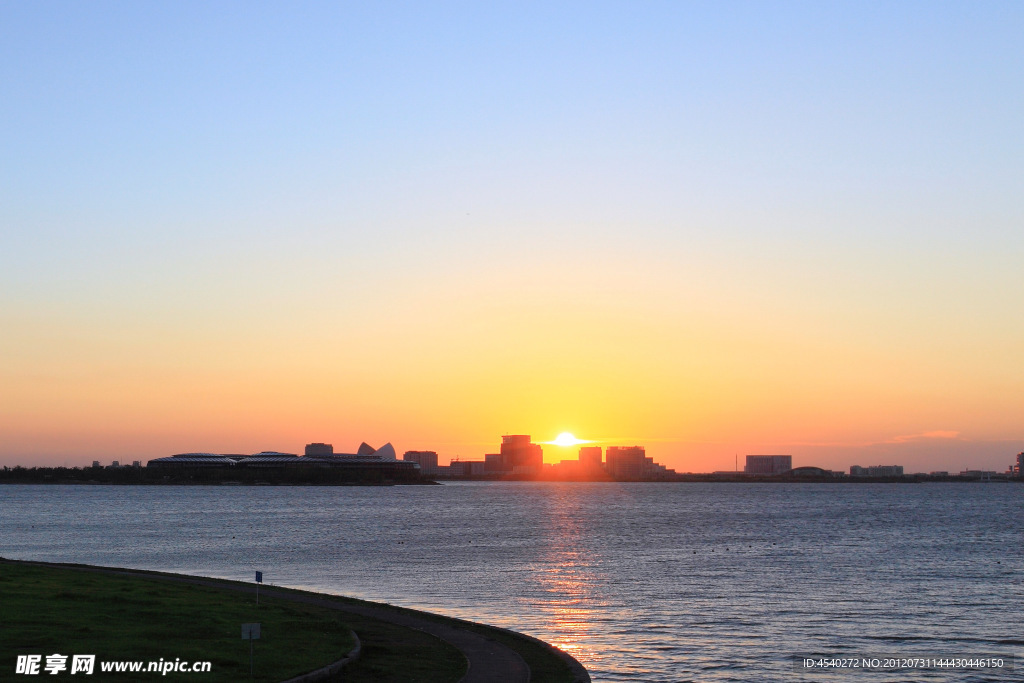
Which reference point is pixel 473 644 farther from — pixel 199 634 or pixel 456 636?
pixel 199 634

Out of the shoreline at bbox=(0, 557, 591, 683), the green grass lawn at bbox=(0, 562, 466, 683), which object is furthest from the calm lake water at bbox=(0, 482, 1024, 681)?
the green grass lawn at bbox=(0, 562, 466, 683)

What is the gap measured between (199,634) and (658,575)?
4102cm

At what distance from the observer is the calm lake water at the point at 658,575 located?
37.6 metres

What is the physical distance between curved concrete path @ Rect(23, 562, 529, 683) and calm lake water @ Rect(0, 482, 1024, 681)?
4.05 meters

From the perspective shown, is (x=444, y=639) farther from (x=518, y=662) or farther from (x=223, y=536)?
(x=223, y=536)

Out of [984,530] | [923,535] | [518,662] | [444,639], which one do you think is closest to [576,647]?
[444,639]

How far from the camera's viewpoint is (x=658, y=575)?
64500mm

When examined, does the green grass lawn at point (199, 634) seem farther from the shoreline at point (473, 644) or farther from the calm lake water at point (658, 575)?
the calm lake water at point (658, 575)

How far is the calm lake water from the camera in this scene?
37.6m

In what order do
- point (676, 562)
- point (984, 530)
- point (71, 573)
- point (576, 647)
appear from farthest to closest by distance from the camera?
point (984, 530) < point (676, 562) < point (71, 573) < point (576, 647)

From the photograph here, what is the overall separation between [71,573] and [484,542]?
5186 cm

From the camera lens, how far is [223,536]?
100375mm

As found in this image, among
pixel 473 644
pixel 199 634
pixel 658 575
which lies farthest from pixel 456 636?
pixel 658 575

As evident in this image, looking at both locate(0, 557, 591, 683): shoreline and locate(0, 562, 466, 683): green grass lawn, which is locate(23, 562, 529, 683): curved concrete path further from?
locate(0, 562, 466, 683): green grass lawn
